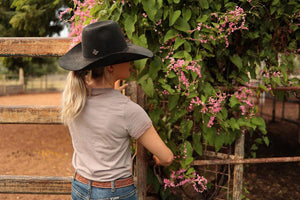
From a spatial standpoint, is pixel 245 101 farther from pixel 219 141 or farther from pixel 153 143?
pixel 153 143

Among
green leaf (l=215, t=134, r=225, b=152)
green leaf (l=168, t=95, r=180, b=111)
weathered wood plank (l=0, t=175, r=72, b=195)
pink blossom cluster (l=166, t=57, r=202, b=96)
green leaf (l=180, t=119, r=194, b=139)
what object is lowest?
weathered wood plank (l=0, t=175, r=72, b=195)

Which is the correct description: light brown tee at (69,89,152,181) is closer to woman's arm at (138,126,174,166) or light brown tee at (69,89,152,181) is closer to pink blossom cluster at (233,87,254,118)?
woman's arm at (138,126,174,166)

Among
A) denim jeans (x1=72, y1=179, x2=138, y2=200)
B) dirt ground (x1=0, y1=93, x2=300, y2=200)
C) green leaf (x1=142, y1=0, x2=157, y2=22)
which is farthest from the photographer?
dirt ground (x1=0, y1=93, x2=300, y2=200)

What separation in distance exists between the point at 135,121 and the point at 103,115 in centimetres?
17

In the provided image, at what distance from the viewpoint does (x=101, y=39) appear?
148cm

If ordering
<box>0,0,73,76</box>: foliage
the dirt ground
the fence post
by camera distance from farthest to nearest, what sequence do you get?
<box>0,0,73,76</box>: foliage → the dirt ground → the fence post

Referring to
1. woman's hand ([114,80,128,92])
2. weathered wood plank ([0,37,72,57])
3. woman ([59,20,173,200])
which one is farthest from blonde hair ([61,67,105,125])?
weathered wood plank ([0,37,72,57])

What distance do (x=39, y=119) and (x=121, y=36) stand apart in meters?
1.11

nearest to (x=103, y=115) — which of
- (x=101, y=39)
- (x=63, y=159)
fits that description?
(x=101, y=39)

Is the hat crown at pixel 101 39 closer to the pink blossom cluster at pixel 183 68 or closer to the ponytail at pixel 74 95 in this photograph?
the ponytail at pixel 74 95

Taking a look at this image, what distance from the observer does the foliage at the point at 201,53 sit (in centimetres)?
198

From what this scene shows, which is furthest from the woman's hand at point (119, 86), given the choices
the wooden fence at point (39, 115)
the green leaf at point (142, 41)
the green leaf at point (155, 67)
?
the green leaf at point (142, 41)

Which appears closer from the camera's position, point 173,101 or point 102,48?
point 102,48

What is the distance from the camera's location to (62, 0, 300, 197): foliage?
1.98 meters
